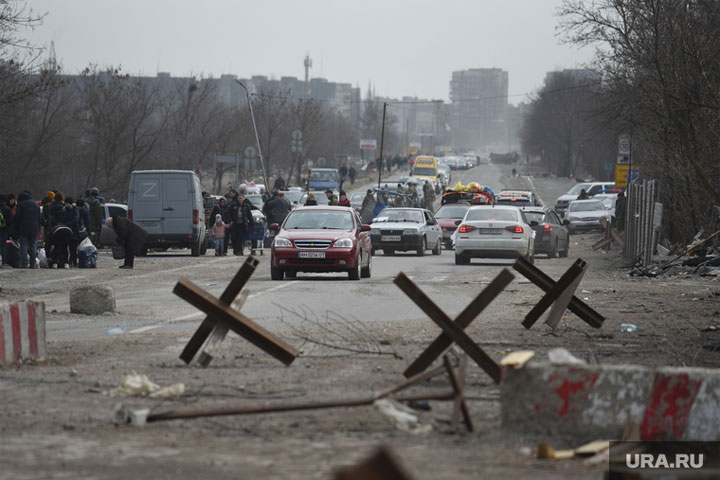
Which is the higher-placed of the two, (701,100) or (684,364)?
(701,100)

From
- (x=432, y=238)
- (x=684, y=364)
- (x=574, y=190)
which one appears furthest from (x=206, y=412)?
(x=574, y=190)

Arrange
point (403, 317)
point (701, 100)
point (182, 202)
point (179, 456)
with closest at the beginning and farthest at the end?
point (179, 456), point (403, 317), point (701, 100), point (182, 202)

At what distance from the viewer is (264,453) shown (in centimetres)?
671

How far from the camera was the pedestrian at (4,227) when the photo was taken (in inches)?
1062

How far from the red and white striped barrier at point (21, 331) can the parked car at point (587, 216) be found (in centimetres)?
4238

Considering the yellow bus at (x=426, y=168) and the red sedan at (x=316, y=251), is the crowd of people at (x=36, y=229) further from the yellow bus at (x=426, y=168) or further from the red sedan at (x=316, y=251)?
the yellow bus at (x=426, y=168)

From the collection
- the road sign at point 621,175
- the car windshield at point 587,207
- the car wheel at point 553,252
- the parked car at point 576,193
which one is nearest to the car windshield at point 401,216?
the car wheel at point 553,252

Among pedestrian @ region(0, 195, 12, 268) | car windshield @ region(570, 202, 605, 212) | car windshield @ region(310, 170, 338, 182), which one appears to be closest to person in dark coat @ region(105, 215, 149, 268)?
pedestrian @ region(0, 195, 12, 268)

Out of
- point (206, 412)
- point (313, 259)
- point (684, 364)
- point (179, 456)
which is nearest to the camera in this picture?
point (179, 456)

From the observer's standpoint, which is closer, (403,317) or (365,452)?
(365,452)

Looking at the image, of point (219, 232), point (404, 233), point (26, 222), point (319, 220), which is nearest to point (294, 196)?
point (404, 233)

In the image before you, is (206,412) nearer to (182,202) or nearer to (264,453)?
(264,453)

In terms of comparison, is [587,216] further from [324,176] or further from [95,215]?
[95,215]

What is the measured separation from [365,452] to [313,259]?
1634 centimetres
